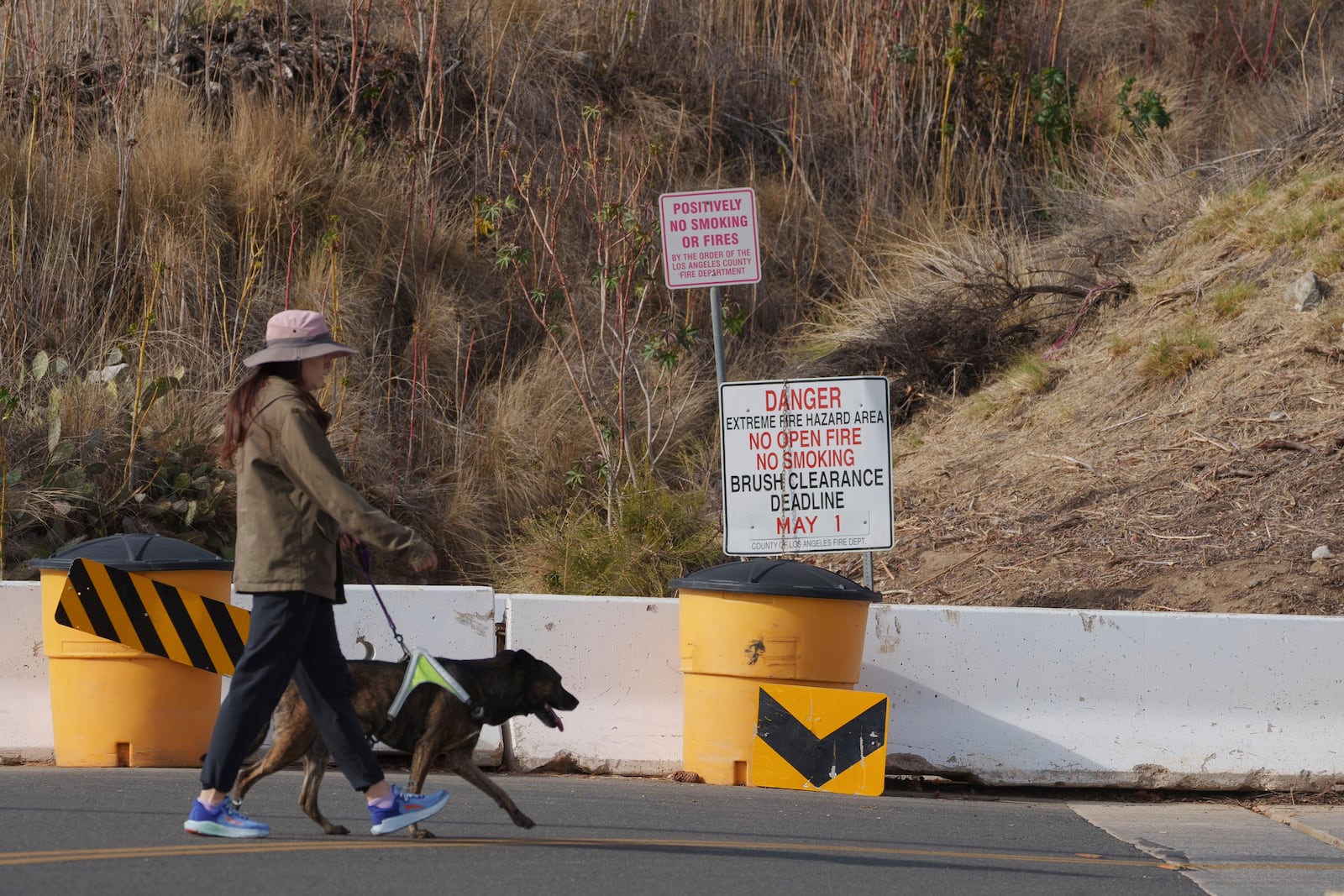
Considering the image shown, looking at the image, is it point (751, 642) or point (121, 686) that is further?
point (751, 642)

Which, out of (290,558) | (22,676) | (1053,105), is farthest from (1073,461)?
(290,558)

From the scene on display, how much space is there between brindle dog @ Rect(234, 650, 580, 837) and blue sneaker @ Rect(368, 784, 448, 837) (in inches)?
→ 4.4

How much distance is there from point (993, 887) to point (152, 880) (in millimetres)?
2855

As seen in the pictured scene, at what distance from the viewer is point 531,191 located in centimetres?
1501

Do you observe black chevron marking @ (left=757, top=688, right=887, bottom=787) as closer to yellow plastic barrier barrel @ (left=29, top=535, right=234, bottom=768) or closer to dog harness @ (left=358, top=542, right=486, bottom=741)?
dog harness @ (left=358, top=542, right=486, bottom=741)

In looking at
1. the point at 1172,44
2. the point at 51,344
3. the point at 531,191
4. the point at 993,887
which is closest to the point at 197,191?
the point at 51,344

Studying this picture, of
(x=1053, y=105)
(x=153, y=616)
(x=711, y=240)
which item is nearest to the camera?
(x=153, y=616)

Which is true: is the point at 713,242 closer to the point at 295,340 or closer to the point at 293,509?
the point at 295,340

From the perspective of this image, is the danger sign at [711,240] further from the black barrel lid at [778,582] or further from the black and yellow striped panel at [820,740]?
the black and yellow striped panel at [820,740]

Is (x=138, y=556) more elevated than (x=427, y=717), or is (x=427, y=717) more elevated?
(x=138, y=556)

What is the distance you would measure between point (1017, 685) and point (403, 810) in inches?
140

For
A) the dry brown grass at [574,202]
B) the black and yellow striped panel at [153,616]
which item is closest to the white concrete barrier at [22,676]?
the black and yellow striped panel at [153,616]

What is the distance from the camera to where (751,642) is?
713cm

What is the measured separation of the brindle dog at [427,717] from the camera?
17.4 ft
